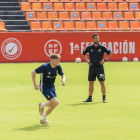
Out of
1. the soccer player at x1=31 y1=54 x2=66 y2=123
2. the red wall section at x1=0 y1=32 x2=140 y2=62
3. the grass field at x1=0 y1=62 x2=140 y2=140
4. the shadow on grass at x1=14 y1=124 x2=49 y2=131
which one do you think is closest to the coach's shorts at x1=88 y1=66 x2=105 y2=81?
the grass field at x1=0 y1=62 x2=140 y2=140

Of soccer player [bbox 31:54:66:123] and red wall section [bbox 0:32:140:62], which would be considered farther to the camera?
red wall section [bbox 0:32:140:62]

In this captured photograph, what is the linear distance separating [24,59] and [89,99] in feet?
41.2

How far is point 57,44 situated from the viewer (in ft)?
70.5

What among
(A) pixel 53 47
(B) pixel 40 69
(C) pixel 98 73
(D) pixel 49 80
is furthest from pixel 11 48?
(B) pixel 40 69

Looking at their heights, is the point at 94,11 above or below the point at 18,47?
above

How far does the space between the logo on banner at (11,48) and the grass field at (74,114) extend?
796cm

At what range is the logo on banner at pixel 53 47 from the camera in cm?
2136

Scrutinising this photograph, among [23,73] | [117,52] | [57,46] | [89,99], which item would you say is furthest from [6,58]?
[89,99]

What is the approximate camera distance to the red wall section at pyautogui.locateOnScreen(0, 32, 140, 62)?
826 inches

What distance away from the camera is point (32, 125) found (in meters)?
6.43

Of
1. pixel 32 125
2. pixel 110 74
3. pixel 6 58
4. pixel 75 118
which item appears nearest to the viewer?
pixel 32 125

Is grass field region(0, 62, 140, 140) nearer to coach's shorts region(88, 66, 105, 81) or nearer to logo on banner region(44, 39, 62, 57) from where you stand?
coach's shorts region(88, 66, 105, 81)

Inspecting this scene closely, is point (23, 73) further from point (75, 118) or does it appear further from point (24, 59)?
point (75, 118)

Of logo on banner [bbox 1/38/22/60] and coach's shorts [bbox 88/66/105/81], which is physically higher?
logo on banner [bbox 1/38/22/60]
